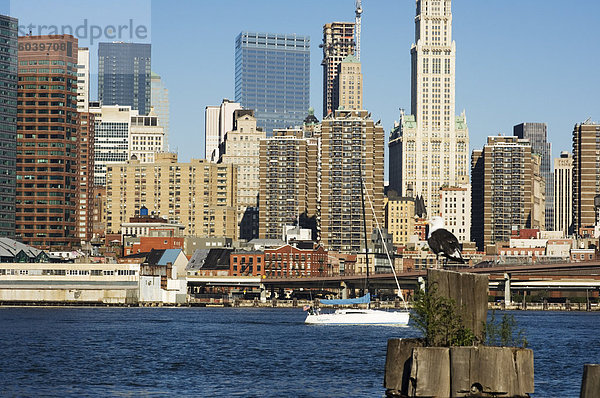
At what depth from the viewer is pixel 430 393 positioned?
91.8ft

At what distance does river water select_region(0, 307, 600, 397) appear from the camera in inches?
2389

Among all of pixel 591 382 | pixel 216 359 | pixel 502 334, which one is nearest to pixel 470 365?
pixel 502 334

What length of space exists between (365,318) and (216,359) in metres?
63.9

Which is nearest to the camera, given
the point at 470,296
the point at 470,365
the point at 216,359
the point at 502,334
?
the point at 470,365

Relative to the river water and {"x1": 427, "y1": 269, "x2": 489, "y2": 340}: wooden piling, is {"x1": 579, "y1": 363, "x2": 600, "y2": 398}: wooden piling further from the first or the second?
the river water

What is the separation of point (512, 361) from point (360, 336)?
93.1 m

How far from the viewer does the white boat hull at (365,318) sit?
143 metres

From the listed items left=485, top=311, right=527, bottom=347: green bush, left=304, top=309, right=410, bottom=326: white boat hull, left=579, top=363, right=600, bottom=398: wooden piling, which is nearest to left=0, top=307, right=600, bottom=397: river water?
left=304, top=309, right=410, bottom=326: white boat hull

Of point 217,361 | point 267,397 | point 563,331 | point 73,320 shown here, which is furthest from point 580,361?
point 73,320

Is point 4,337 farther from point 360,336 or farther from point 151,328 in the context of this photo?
point 360,336

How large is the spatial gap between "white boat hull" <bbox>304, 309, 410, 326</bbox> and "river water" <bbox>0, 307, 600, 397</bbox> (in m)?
1.27

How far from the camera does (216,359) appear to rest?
273ft

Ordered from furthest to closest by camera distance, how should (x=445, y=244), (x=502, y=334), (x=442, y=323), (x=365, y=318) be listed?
(x=365, y=318) → (x=445, y=244) → (x=502, y=334) → (x=442, y=323)

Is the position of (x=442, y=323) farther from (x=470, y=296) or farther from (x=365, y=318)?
(x=365, y=318)
